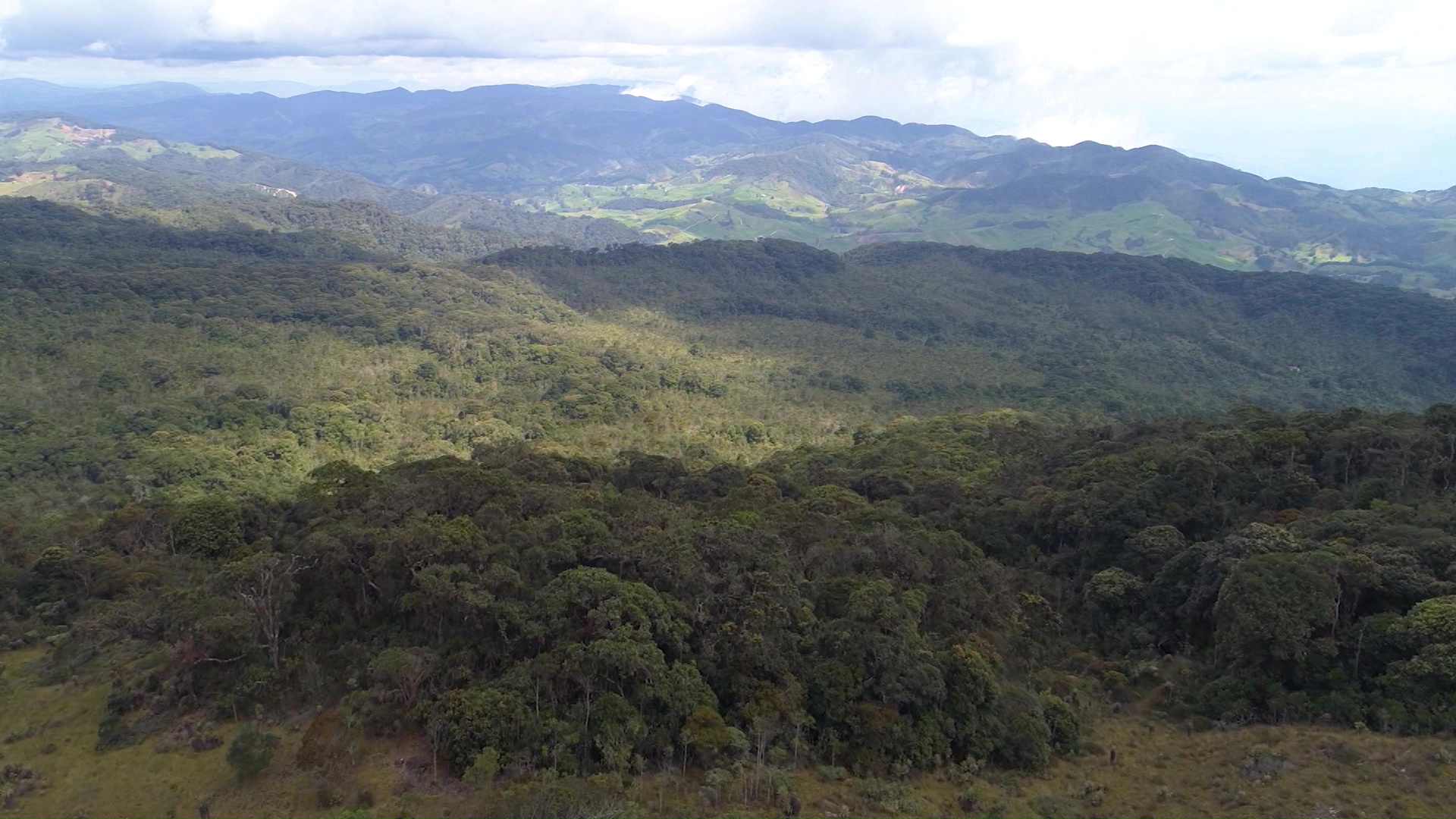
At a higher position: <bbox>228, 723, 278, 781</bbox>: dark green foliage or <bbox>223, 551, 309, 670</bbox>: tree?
<bbox>223, 551, 309, 670</bbox>: tree

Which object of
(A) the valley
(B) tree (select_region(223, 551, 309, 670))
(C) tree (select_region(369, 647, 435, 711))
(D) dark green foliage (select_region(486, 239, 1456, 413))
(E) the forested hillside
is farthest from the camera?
(D) dark green foliage (select_region(486, 239, 1456, 413))

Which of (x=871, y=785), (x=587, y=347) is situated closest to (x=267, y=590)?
(x=871, y=785)

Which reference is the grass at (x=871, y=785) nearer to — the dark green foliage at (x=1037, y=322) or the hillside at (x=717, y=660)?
the hillside at (x=717, y=660)

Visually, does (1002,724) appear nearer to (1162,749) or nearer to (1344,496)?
(1162,749)

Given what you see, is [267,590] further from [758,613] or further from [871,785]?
[871,785]

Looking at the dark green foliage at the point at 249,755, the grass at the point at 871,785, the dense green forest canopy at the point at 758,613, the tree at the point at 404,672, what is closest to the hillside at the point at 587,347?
the dense green forest canopy at the point at 758,613

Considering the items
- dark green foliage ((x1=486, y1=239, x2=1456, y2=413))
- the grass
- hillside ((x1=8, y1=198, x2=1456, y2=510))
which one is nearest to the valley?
the grass

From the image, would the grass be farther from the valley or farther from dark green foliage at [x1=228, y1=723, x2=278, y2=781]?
dark green foliage at [x1=228, y1=723, x2=278, y2=781]

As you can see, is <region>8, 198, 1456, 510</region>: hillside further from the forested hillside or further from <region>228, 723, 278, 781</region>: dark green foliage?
<region>228, 723, 278, 781</region>: dark green foliage

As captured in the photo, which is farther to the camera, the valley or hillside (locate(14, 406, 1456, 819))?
the valley

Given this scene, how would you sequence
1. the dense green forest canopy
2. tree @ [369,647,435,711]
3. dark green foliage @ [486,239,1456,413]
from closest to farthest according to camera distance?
1. tree @ [369,647,435,711]
2. the dense green forest canopy
3. dark green foliage @ [486,239,1456,413]
